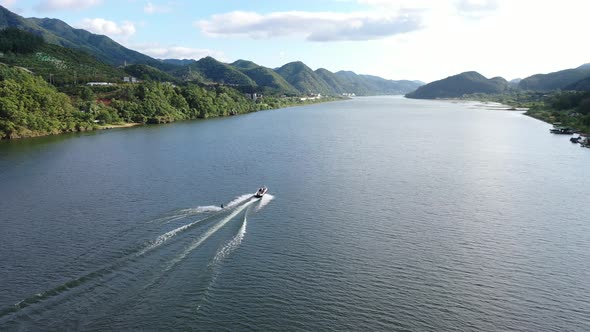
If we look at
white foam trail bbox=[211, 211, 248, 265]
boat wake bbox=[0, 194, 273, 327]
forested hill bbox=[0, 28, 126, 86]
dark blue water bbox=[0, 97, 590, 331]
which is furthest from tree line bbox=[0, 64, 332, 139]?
white foam trail bbox=[211, 211, 248, 265]

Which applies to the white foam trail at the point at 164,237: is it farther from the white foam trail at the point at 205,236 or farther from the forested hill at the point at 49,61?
the forested hill at the point at 49,61

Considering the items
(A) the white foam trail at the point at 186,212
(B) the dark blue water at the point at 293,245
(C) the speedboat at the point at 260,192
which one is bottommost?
(B) the dark blue water at the point at 293,245

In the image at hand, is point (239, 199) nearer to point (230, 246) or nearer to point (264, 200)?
point (264, 200)

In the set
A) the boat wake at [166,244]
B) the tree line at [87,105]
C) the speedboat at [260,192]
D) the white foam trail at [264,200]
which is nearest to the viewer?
the boat wake at [166,244]

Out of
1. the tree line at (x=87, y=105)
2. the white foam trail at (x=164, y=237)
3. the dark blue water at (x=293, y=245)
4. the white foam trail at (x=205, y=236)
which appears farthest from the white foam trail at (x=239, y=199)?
the tree line at (x=87, y=105)

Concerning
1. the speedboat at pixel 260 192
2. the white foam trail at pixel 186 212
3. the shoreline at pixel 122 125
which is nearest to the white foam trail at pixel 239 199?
the speedboat at pixel 260 192

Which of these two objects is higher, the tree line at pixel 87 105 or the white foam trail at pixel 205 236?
the tree line at pixel 87 105

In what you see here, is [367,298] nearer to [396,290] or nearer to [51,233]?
[396,290]

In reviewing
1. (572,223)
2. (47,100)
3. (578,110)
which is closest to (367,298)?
(572,223)

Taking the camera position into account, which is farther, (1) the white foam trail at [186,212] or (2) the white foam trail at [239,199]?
(2) the white foam trail at [239,199]

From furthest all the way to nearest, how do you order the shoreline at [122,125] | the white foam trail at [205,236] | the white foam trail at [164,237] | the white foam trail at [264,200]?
1. the shoreline at [122,125]
2. the white foam trail at [264,200]
3. the white foam trail at [164,237]
4. the white foam trail at [205,236]
